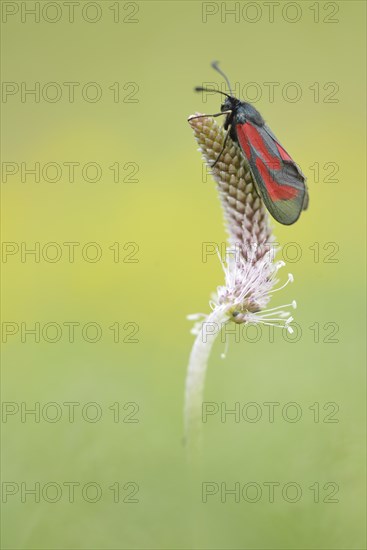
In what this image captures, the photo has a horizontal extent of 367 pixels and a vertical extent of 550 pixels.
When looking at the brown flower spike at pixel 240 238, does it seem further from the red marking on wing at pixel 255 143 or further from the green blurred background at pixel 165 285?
the green blurred background at pixel 165 285

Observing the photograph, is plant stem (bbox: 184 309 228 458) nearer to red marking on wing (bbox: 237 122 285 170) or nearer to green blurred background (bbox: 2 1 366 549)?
green blurred background (bbox: 2 1 366 549)

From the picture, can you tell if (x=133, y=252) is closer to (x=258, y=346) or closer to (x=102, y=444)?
(x=258, y=346)

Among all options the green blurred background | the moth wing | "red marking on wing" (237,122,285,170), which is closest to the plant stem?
the green blurred background

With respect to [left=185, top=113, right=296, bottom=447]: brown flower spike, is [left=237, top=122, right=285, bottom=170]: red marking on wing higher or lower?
higher

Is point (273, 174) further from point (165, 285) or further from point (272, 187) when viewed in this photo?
point (165, 285)

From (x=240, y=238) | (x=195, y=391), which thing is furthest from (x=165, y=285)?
(x=195, y=391)

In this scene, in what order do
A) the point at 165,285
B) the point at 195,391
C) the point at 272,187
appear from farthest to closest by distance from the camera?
the point at 165,285 → the point at 272,187 → the point at 195,391
